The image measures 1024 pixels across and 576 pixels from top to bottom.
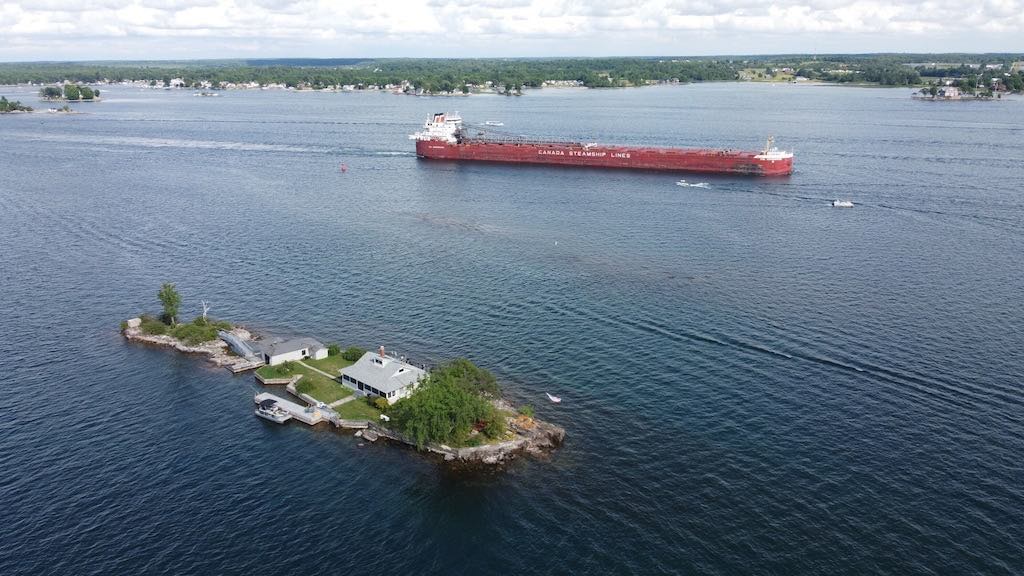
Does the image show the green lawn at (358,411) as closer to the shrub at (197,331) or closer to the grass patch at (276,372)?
the grass patch at (276,372)

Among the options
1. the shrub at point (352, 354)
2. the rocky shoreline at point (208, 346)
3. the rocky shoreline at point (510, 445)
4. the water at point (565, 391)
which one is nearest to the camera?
the water at point (565, 391)

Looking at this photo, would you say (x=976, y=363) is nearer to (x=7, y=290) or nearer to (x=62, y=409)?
(x=62, y=409)

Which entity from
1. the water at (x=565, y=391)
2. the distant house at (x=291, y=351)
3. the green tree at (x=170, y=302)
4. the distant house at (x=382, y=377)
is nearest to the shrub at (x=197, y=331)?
the green tree at (x=170, y=302)

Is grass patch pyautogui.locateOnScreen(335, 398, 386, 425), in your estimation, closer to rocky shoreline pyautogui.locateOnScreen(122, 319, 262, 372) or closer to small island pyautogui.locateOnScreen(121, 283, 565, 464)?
small island pyautogui.locateOnScreen(121, 283, 565, 464)

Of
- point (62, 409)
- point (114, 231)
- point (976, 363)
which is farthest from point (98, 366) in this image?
point (976, 363)

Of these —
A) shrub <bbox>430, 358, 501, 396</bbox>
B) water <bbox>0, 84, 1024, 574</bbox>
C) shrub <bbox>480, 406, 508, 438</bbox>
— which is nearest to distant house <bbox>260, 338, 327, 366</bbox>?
water <bbox>0, 84, 1024, 574</bbox>
